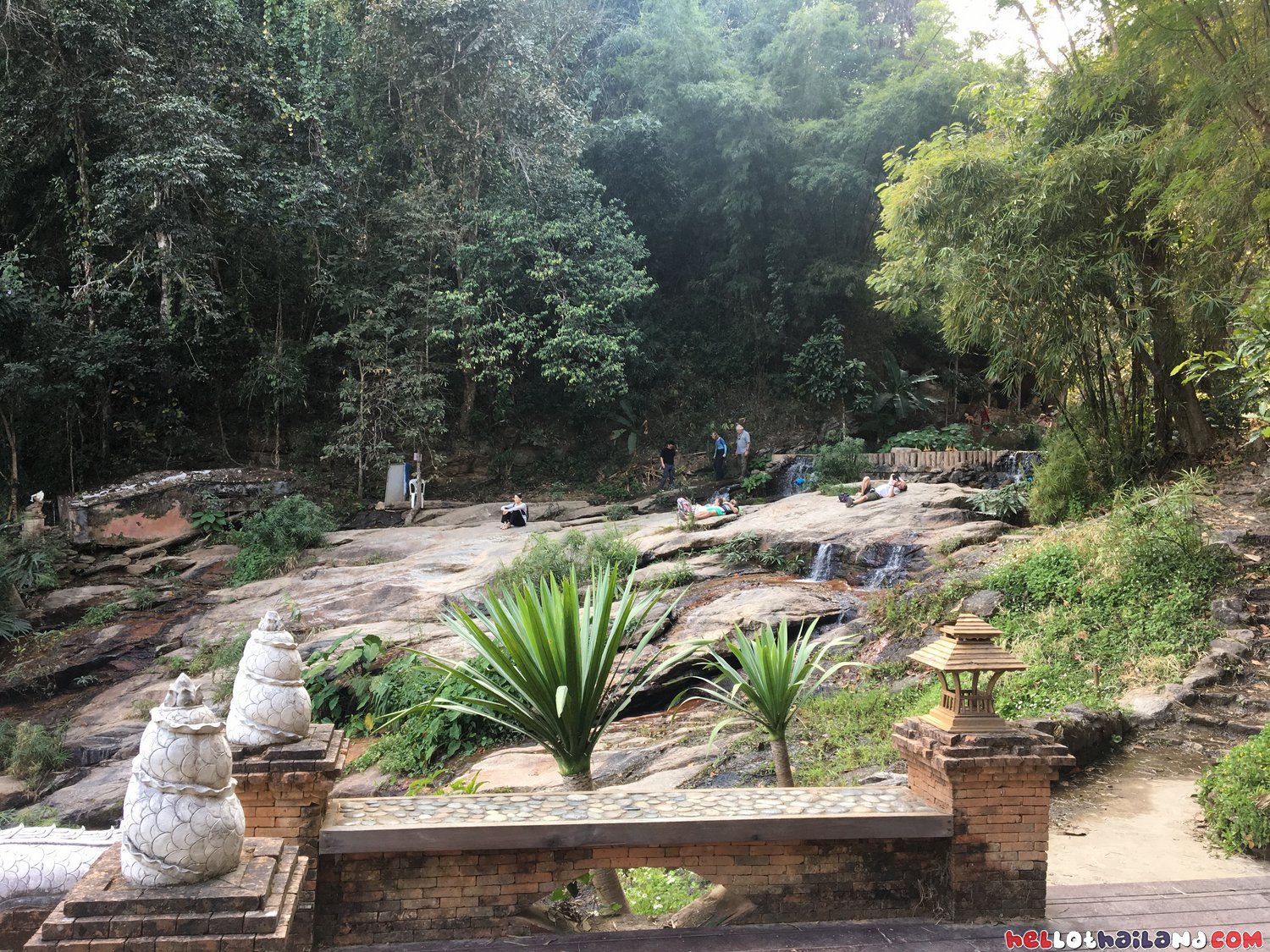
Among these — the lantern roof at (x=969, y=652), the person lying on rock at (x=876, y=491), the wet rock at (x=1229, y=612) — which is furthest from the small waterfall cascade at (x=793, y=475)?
the lantern roof at (x=969, y=652)

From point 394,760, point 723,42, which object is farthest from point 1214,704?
point 723,42

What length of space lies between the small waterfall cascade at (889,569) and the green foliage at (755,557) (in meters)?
1.01

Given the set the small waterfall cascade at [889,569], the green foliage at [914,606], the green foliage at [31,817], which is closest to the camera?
the green foliage at [31,817]

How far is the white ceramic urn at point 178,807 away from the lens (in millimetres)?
2533

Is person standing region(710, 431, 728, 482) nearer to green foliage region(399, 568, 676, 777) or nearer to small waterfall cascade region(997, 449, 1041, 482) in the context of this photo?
small waterfall cascade region(997, 449, 1041, 482)

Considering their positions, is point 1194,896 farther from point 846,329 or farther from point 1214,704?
point 846,329

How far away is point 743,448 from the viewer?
1861cm

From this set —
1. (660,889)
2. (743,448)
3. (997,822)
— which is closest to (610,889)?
(660,889)

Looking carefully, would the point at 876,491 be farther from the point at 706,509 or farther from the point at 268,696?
the point at 268,696

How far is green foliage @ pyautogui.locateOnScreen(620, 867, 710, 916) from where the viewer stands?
→ 4348 millimetres

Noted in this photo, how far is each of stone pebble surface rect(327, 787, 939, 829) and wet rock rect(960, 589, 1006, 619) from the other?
5.44 metres

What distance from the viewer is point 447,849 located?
3365 millimetres

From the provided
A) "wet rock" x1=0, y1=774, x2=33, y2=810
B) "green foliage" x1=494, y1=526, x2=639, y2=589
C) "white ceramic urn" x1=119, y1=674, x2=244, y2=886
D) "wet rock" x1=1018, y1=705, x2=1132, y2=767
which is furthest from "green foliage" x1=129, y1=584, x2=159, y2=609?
"wet rock" x1=1018, y1=705, x2=1132, y2=767

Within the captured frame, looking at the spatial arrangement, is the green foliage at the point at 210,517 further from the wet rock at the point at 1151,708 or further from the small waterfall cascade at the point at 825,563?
the wet rock at the point at 1151,708
